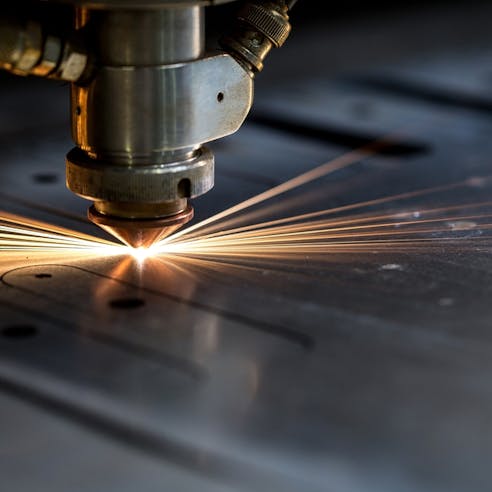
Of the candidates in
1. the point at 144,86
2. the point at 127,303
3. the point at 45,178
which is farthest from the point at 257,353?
the point at 45,178

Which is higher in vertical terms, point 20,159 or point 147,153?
point 20,159

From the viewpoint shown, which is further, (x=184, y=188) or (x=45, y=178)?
(x=45, y=178)

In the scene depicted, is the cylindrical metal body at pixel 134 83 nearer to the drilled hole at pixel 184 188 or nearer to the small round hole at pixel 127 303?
the drilled hole at pixel 184 188

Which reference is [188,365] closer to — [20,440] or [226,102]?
[20,440]

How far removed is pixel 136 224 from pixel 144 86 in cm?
18

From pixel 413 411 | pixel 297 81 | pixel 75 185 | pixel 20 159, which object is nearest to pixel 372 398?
pixel 413 411

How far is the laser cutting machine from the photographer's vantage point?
115 centimetres

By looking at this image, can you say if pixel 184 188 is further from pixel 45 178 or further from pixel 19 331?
pixel 45 178

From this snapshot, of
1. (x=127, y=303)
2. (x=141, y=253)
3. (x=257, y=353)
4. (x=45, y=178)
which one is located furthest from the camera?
(x=45, y=178)

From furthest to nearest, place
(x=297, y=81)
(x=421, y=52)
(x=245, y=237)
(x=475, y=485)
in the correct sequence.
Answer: (x=421, y=52), (x=297, y=81), (x=245, y=237), (x=475, y=485)

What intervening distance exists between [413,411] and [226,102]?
1.48ft

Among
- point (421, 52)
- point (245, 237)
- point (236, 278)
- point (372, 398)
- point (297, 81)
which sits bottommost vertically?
point (372, 398)

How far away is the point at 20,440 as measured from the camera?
3.12ft

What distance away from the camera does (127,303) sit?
4.06 ft
